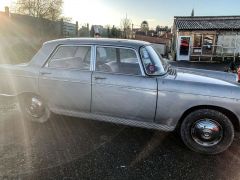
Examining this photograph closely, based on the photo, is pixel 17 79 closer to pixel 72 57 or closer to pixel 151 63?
pixel 72 57

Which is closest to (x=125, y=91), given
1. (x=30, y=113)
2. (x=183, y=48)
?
(x=30, y=113)

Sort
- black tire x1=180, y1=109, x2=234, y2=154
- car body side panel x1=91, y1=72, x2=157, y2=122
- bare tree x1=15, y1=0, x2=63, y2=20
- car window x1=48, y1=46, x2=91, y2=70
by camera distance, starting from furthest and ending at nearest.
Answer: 1. bare tree x1=15, y1=0, x2=63, y2=20
2. car window x1=48, y1=46, x2=91, y2=70
3. car body side panel x1=91, y1=72, x2=157, y2=122
4. black tire x1=180, y1=109, x2=234, y2=154

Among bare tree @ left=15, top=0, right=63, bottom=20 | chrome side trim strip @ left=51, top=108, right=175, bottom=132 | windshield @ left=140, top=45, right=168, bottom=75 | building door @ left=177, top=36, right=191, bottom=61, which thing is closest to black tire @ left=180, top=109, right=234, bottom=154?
chrome side trim strip @ left=51, top=108, right=175, bottom=132

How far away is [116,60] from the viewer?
4641 millimetres

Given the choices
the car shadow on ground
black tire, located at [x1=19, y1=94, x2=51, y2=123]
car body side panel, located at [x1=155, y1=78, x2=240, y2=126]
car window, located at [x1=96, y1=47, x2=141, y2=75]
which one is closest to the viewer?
the car shadow on ground

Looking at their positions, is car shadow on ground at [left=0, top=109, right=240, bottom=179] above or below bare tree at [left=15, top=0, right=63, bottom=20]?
below


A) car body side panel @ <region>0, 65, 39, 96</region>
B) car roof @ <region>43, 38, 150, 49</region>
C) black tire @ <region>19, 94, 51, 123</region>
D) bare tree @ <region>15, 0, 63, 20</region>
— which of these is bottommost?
black tire @ <region>19, 94, 51, 123</region>

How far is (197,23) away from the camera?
24984 mm

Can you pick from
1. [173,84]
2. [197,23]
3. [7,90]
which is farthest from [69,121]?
[197,23]

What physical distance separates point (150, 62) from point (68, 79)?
1.46 metres

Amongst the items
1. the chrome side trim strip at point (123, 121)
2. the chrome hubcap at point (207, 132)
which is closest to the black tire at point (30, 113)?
the chrome side trim strip at point (123, 121)

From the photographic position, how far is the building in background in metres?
23.5

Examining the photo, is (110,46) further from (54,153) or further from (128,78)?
(54,153)

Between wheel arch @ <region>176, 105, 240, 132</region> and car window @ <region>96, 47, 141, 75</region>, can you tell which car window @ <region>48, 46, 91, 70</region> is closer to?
car window @ <region>96, 47, 141, 75</region>
